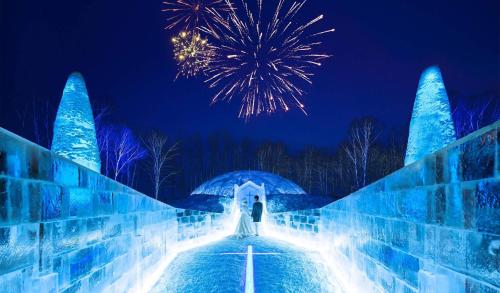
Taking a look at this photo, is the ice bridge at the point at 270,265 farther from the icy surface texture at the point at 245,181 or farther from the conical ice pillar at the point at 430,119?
the icy surface texture at the point at 245,181

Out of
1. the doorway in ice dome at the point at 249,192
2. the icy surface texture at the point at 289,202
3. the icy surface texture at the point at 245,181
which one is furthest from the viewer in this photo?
the icy surface texture at the point at 245,181

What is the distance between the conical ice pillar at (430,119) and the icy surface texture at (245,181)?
1723cm

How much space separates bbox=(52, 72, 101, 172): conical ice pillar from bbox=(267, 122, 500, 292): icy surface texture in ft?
21.1

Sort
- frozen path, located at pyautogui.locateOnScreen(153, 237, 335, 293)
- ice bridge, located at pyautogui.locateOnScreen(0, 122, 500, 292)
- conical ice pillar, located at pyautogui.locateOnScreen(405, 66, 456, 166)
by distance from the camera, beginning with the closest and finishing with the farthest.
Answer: ice bridge, located at pyautogui.locateOnScreen(0, 122, 500, 292) → frozen path, located at pyautogui.locateOnScreen(153, 237, 335, 293) → conical ice pillar, located at pyautogui.locateOnScreen(405, 66, 456, 166)

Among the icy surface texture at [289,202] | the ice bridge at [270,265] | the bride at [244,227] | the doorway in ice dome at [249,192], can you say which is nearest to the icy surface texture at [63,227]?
the ice bridge at [270,265]

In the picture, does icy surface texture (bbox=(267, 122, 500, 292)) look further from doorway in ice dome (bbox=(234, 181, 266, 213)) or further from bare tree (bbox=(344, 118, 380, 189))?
bare tree (bbox=(344, 118, 380, 189))

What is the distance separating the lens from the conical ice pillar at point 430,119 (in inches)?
332

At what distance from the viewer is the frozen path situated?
230 inches

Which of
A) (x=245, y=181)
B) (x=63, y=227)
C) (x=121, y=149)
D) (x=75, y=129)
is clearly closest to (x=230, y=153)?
(x=121, y=149)

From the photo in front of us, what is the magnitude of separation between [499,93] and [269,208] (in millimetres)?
18228

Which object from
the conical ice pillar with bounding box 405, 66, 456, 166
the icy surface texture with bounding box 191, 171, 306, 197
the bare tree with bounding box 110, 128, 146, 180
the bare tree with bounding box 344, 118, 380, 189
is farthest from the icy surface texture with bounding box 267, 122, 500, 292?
the bare tree with bounding box 110, 128, 146, 180

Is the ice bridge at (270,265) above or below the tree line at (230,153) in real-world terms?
below

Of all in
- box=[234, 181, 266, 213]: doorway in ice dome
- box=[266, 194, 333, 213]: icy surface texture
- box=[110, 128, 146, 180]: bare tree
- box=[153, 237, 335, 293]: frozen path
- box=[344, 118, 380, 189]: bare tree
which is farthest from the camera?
box=[344, 118, 380, 189]: bare tree

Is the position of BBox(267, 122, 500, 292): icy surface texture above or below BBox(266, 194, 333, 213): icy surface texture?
above
